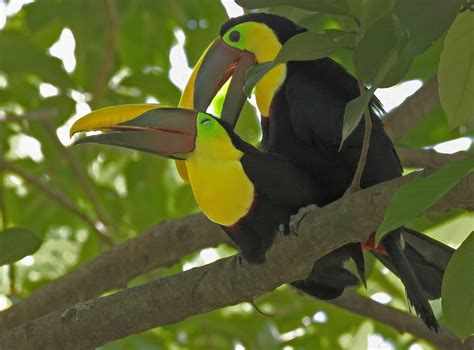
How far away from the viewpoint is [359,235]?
233cm

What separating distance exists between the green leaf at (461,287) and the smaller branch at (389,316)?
1176 millimetres

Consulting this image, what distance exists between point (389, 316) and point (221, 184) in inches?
45.8

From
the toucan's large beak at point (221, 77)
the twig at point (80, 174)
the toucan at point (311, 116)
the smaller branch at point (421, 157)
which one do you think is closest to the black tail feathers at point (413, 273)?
the toucan at point (311, 116)

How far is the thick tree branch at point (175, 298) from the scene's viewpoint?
250cm

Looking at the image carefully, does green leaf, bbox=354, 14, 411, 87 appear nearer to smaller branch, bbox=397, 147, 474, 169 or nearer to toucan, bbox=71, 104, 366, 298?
toucan, bbox=71, 104, 366, 298

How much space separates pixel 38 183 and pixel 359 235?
6.47 feet

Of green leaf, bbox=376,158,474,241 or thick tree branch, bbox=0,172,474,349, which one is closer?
green leaf, bbox=376,158,474,241

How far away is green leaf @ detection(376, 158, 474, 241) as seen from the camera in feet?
6.35

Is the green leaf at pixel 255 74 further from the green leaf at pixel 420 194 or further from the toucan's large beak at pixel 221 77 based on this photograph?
the toucan's large beak at pixel 221 77

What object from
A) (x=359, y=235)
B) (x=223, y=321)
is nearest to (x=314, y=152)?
(x=359, y=235)

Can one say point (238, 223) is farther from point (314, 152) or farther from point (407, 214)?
point (407, 214)

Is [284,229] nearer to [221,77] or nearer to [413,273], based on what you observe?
[413,273]

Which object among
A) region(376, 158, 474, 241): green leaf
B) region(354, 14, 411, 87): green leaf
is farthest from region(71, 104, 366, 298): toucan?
region(376, 158, 474, 241): green leaf

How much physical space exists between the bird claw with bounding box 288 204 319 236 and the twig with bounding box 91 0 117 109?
5.33 feet
